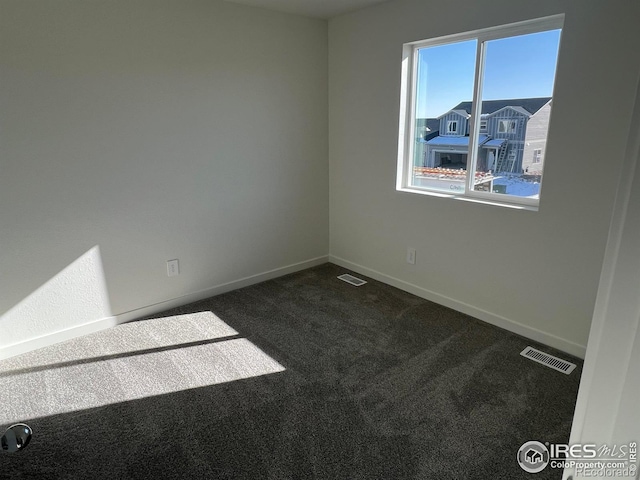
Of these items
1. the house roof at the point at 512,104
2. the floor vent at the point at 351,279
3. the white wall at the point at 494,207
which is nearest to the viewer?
the white wall at the point at 494,207

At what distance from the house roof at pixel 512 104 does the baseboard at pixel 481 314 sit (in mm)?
1457

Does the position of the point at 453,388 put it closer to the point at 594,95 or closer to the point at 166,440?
the point at 166,440

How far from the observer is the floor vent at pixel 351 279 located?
383 centimetres

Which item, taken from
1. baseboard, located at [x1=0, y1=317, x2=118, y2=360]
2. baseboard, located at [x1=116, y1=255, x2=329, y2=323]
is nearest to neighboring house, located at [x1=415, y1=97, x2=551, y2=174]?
baseboard, located at [x1=116, y1=255, x2=329, y2=323]

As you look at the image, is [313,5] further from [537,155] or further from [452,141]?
[537,155]

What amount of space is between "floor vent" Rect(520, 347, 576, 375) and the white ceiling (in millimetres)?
2817

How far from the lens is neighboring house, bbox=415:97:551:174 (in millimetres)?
2643

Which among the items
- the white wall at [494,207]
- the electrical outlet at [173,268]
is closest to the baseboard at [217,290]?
the electrical outlet at [173,268]

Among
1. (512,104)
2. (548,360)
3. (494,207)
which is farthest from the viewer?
(494,207)

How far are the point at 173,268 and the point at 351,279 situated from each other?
1.63m

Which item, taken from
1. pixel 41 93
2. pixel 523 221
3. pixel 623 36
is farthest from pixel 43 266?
pixel 623 36

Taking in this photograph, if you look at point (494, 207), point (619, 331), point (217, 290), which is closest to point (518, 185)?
point (494, 207)

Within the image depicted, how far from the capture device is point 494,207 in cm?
287

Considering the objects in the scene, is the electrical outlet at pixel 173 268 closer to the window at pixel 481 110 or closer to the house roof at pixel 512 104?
the window at pixel 481 110
